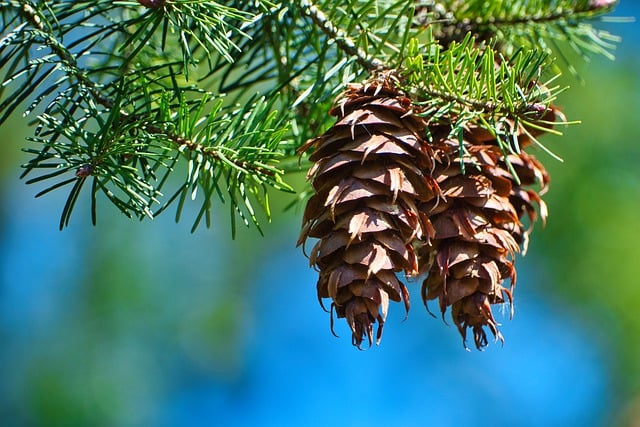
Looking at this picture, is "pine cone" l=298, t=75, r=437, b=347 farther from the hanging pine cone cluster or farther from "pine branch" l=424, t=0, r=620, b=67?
"pine branch" l=424, t=0, r=620, b=67

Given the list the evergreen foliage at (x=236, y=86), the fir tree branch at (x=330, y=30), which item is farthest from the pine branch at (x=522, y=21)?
the fir tree branch at (x=330, y=30)

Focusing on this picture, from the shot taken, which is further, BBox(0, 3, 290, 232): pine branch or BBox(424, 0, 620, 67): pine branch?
BBox(424, 0, 620, 67): pine branch

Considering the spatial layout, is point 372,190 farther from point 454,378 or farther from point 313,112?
point 454,378

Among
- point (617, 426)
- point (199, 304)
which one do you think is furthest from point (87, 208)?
point (617, 426)

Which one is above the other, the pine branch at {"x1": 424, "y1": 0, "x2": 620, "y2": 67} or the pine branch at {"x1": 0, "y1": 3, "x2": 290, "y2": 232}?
the pine branch at {"x1": 424, "y1": 0, "x2": 620, "y2": 67}

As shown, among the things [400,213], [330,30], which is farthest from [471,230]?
[330,30]

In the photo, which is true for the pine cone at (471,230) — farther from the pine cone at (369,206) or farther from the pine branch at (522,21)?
the pine branch at (522,21)

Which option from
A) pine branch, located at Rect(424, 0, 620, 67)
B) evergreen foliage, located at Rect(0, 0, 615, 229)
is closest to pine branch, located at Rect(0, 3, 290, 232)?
evergreen foliage, located at Rect(0, 0, 615, 229)

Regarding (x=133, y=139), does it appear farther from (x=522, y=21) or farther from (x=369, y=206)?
(x=522, y=21)
